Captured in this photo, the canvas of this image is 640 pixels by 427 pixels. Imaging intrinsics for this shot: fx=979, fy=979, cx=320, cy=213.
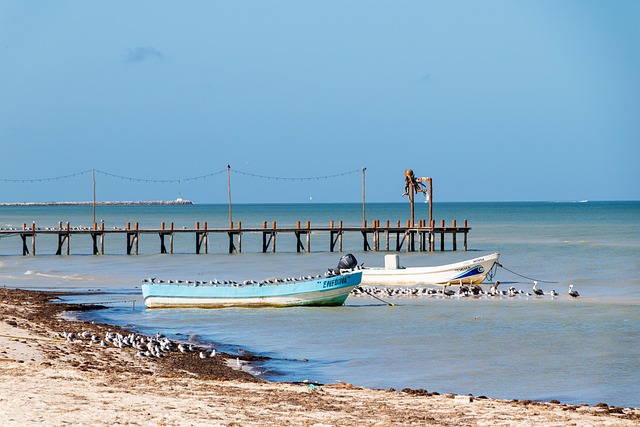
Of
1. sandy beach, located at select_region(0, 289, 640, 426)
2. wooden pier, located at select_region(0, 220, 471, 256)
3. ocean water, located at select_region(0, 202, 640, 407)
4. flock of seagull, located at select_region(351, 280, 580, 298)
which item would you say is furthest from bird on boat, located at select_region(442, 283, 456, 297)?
wooden pier, located at select_region(0, 220, 471, 256)

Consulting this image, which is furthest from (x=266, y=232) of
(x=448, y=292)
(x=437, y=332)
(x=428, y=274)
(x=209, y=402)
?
(x=209, y=402)

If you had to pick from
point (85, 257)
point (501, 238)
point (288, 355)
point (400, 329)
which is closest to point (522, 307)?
point (400, 329)

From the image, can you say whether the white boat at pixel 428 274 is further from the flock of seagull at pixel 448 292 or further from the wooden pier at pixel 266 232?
the wooden pier at pixel 266 232

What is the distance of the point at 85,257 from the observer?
6038 cm

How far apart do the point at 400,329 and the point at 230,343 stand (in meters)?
4.73

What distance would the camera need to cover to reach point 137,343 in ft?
64.0

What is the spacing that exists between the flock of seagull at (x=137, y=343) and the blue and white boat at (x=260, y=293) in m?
8.56

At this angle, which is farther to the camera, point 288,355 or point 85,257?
point 85,257

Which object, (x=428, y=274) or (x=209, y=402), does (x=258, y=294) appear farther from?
(x=209, y=402)

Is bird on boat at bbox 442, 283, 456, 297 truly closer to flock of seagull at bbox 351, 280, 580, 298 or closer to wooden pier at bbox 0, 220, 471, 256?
flock of seagull at bbox 351, 280, 580, 298

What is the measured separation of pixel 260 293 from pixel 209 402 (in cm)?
1635

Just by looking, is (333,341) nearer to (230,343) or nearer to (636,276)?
(230,343)

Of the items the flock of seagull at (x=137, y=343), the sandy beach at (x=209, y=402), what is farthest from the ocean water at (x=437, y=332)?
the sandy beach at (x=209, y=402)

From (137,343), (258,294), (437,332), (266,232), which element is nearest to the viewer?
(137,343)
